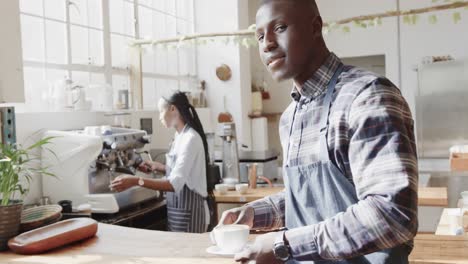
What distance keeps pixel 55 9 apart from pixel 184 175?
1536 millimetres

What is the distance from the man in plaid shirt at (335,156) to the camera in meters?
0.97

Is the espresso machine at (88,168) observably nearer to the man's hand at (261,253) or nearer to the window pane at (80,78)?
the window pane at (80,78)

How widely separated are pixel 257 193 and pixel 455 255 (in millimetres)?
2125

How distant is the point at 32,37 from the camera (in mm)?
3523

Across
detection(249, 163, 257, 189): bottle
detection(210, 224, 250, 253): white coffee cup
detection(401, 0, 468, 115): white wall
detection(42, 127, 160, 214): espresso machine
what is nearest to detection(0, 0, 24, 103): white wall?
detection(42, 127, 160, 214): espresso machine

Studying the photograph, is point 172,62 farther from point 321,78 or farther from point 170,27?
point 321,78

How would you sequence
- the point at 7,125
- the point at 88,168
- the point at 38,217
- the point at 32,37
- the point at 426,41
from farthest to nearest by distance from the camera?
the point at 426,41 → the point at 32,37 → the point at 88,168 → the point at 7,125 → the point at 38,217

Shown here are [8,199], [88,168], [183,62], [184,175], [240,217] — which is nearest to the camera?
[240,217]

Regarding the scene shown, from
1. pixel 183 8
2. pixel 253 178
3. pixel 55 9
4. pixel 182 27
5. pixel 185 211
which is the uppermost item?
pixel 183 8

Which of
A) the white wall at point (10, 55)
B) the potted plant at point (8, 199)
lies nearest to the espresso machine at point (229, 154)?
the white wall at point (10, 55)

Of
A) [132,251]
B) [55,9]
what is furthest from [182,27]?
[132,251]

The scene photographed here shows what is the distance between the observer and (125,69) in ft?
15.5

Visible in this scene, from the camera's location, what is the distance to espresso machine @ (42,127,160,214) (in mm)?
3031

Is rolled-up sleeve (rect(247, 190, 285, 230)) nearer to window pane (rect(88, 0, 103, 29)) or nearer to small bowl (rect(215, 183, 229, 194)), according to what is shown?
small bowl (rect(215, 183, 229, 194))
